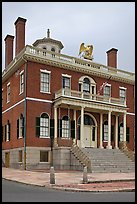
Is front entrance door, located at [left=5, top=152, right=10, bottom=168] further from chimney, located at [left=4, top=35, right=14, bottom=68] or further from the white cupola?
the white cupola

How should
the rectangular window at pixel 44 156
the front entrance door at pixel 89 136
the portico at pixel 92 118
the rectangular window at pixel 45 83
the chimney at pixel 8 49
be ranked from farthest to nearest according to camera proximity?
the chimney at pixel 8 49, the front entrance door at pixel 89 136, the rectangular window at pixel 45 83, the portico at pixel 92 118, the rectangular window at pixel 44 156

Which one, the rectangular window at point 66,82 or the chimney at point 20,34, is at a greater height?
the chimney at point 20,34

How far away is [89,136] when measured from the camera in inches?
1212

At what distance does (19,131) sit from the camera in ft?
93.1

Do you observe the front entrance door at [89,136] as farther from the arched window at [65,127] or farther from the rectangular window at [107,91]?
the rectangular window at [107,91]

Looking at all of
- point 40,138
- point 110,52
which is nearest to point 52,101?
point 40,138

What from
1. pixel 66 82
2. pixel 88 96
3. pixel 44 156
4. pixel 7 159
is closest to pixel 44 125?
pixel 44 156

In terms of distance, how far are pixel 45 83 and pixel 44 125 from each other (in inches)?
145

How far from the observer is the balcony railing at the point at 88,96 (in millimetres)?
27781

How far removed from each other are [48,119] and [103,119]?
20.1 feet

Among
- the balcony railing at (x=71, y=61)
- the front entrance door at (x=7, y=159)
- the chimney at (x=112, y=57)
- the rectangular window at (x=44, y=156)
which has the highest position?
the chimney at (x=112, y=57)

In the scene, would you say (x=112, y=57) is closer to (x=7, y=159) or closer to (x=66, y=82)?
(x=66, y=82)

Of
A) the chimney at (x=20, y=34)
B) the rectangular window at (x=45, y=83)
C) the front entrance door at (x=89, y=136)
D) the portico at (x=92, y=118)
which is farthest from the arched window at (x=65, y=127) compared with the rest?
the chimney at (x=20, y=34)

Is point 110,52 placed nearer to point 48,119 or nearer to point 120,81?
point 120,81
